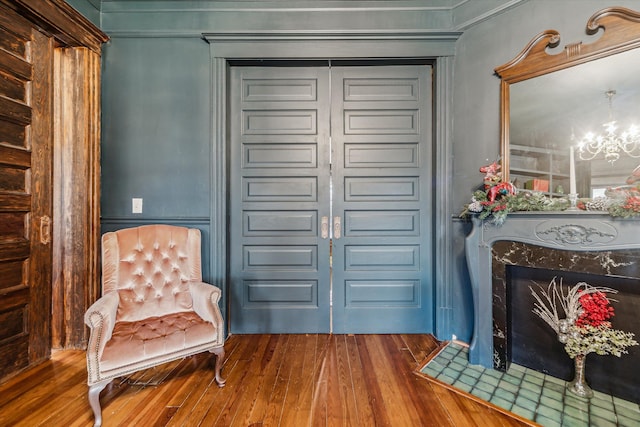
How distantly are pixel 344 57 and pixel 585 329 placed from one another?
268cm

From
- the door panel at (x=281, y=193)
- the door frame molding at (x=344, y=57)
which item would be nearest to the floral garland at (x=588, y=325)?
the door frame molding at (x=344, y=57)

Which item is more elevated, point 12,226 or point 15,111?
point 15,111

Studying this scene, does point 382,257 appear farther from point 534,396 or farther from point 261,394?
point 261,394

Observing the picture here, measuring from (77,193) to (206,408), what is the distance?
1.96 m

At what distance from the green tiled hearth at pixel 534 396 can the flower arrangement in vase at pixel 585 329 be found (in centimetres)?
10

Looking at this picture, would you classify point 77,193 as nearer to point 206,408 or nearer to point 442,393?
point 206,408

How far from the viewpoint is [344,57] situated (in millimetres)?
2381

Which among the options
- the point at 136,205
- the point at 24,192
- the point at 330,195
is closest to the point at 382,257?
the point at 330,195

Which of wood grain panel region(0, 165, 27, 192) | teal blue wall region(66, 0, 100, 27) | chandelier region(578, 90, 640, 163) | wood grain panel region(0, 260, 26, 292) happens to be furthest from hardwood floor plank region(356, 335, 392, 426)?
teal blue wall region(66, 0, 100, 27)

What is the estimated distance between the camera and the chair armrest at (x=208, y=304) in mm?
1718

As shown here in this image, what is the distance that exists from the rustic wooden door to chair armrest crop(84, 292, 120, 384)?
92 cm

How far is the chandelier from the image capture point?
162cm

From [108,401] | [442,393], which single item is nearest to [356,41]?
[442,393]

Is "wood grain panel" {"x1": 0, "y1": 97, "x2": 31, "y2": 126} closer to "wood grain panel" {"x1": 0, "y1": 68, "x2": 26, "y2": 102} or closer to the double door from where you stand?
"wood grain panel" {"x1": 0, "y1": 68, "x2": 26, "y2": 102}
